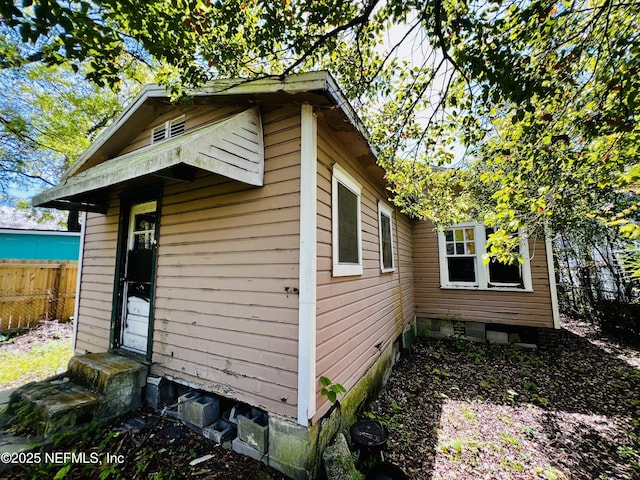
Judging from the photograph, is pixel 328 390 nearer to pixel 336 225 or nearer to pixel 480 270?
pixel 336 225

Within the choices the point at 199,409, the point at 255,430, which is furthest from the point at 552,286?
the point at 199,409

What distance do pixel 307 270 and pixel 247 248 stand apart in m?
0.81

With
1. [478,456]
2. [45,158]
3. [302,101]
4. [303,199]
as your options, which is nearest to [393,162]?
[302,101]

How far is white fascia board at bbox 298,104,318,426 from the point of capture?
2363 mm

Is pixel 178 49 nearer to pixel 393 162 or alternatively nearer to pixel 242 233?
pixel 242 233

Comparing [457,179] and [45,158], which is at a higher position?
[45,158]

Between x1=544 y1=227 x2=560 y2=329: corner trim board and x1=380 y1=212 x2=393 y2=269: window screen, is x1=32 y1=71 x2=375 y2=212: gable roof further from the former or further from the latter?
x1=544 y1=227 x2=560 y2=329: corner trim board

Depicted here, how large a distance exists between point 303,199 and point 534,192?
3.93 meters

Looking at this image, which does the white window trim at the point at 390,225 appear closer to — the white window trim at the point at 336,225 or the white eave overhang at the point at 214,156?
the white window trim at the point at 336,225

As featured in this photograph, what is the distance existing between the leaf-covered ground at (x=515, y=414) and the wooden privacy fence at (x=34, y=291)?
30.9ft

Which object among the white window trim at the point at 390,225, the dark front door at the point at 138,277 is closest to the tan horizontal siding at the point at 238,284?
the dark front door at the point at 138,277

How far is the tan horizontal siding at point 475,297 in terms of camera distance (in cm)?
623

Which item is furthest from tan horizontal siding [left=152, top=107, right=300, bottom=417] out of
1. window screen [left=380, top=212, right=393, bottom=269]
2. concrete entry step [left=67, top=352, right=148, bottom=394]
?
window screen [left=380, top=212, right=393, bottom=269]

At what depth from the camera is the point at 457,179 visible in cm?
573
